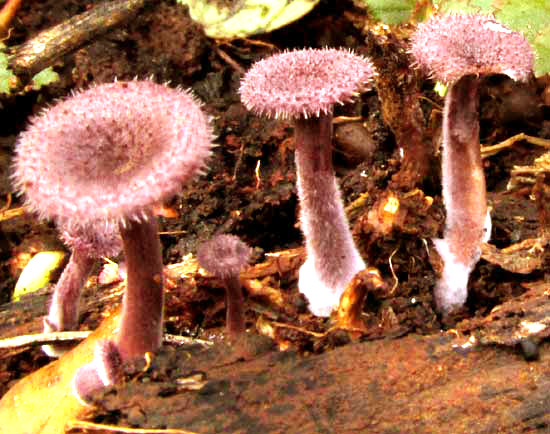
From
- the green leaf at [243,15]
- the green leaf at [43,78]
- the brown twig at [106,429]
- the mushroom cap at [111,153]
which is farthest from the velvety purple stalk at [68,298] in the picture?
the green leaf at [243,15]

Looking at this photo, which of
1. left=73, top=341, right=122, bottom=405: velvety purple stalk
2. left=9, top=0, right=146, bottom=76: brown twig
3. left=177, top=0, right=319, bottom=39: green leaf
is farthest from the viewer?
left=177, top=0, right=319, bottom=39: green leaf

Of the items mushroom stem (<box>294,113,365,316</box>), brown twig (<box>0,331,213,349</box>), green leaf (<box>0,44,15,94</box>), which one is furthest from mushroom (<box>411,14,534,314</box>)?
green leaf (<box>0,44,15,94</box>)

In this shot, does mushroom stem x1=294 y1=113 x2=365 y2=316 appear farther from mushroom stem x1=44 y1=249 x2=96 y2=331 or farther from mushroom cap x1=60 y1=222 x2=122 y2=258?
mushroom stem x1=44 y1=249 x2=96 y2=331

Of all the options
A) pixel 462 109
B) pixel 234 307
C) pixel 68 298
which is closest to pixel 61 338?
pixel 68 298

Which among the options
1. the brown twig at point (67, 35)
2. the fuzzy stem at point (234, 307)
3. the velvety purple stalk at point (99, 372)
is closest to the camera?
the velvety purple stalk at point (99, 372)

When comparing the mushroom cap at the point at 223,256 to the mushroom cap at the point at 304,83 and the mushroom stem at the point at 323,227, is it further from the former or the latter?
the mushroom cap at the point at 304,83

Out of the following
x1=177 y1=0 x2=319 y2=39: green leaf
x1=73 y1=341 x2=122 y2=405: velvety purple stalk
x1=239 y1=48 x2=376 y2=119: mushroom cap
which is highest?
x1=177 y1=0 x2=319 y2=39: green leaf

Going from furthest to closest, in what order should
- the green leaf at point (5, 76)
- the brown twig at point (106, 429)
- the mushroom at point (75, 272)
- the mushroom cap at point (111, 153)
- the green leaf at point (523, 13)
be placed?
1. the green leaf at point (5, 76)
2. the green leaf at point (523, 13)
3. the mushroom at point (75, 272)
4. the brown twig at point (106, 429)
5. the mushroom cap at point (111, 153)
